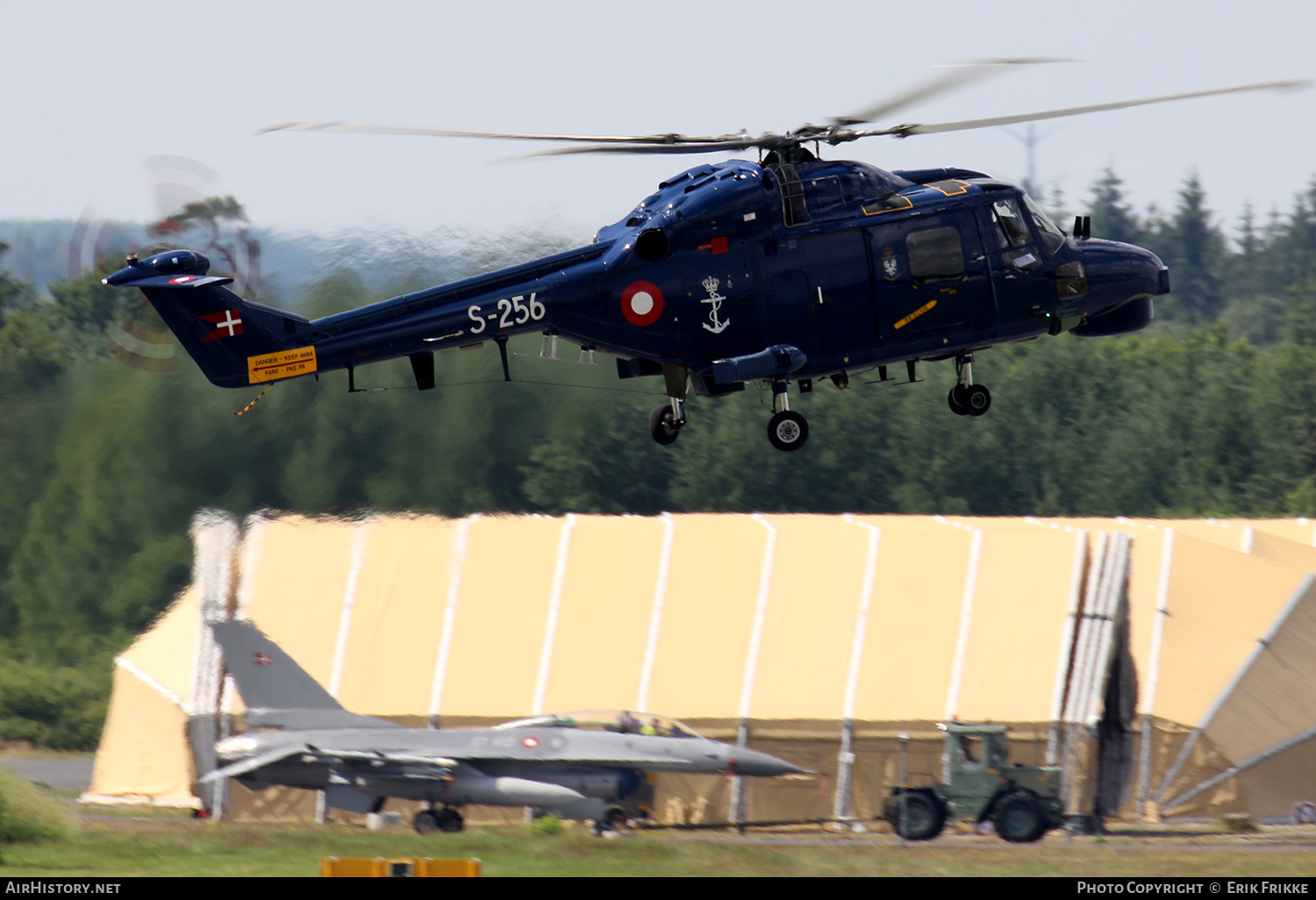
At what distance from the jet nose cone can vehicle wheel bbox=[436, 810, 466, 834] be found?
500 centimetres

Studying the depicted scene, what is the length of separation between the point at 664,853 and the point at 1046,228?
11.9m

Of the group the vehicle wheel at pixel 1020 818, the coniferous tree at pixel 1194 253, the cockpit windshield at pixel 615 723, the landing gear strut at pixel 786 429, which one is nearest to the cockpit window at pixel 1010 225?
the landing gear strut at pixel 786 429

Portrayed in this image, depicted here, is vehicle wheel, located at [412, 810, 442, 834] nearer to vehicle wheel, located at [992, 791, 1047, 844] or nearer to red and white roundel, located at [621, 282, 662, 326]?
vehicle wheel, located at [992, 791, 1047, 844]

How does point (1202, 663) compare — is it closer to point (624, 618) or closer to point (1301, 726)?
point (1301, 726)

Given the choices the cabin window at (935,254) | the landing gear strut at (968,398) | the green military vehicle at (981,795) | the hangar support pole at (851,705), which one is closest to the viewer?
the cabin window at (935,254)

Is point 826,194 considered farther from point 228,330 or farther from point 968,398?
point 228,330

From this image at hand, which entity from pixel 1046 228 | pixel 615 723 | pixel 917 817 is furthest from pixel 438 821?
pixel 1046 228

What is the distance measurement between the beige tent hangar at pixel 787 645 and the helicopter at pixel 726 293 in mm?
9623

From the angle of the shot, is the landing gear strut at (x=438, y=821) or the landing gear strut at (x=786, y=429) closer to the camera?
the landing gear strut at (x=786, y=429)

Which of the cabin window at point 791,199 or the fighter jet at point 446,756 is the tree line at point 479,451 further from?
the fighter jet at point 446,756

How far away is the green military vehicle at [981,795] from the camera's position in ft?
89.2

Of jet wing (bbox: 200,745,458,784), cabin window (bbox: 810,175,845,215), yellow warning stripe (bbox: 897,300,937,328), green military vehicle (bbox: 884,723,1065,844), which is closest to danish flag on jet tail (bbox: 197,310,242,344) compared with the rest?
cabin window (bbox: 810,175,845,215)

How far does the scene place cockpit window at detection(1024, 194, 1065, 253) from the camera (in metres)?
21.0

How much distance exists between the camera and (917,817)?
90.0 feet
